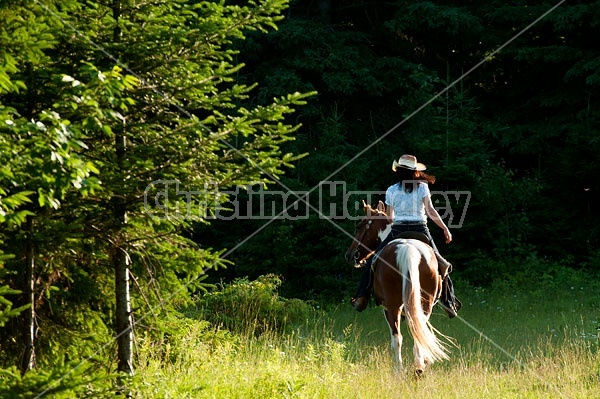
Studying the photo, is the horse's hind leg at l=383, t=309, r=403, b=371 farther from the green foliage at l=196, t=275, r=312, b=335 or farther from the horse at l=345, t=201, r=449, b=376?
the green foliage at l=196, t=275, r=312, b=335

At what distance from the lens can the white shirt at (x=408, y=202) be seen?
31.9 feet

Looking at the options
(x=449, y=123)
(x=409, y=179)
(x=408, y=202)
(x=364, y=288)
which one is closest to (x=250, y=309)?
(x=364, y=288)

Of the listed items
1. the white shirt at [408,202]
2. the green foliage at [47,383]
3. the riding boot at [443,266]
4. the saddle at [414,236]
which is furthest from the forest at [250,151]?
the riding boot at [443,266]

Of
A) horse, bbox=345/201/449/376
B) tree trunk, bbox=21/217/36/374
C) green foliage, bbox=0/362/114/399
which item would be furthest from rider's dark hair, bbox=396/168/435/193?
green foliage, bbox=0/362/114/399

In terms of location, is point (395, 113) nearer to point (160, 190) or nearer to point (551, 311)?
point (551, 311)

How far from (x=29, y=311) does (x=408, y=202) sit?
16.3 ft

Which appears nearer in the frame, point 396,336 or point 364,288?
point 396,336

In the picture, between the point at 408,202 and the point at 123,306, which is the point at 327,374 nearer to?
the point at 123,306

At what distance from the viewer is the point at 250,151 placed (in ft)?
21.8

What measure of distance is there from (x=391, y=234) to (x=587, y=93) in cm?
1259

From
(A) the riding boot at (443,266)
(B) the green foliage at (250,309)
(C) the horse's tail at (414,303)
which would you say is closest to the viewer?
(C) the horse's tail at (414,303)

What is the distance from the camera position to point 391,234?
32.5ft

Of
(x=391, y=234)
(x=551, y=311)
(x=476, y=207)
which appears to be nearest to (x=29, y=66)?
(x=391, y=234)

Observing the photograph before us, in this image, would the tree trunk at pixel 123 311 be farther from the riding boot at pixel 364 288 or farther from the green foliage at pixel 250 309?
the green foliage at pixel 250 309
